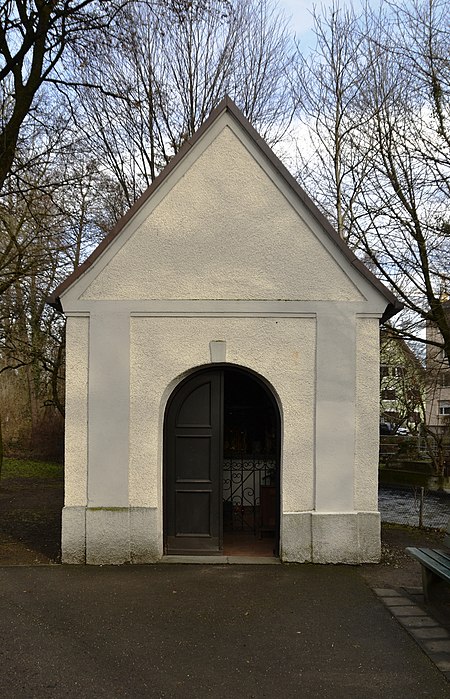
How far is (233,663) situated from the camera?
5.25 metres

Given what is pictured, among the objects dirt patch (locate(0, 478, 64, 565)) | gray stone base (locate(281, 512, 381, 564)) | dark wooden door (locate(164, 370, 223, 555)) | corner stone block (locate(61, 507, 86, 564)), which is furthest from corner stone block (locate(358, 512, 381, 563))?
dirt patch (locate(0, 478, 64, 565))

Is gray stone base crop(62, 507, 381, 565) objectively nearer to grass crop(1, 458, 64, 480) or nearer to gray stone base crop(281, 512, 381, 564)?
gray stone base crop(281, 512, 381, 564)

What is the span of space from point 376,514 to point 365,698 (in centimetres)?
360

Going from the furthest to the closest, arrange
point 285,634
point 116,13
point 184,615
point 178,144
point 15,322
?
point 15,322
point 178,144
point 116,13
point 184,615
point 285,634

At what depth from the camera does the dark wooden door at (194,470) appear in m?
8.55

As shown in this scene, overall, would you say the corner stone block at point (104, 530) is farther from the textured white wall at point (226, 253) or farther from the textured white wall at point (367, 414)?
the textured white wall at point (367, 414)

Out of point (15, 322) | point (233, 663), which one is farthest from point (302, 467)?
point (15, 322)

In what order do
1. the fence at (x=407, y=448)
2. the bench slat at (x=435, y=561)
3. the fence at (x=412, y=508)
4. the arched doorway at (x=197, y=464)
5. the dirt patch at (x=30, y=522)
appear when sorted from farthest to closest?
the fence at (x=407, y=448), the fence at (x=412, y=508), the dirt patch at (x=30, y=522), the arched doorway at (x=197, y=464), the bench slat at (x=435, y=561)

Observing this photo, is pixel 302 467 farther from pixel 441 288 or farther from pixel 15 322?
pixel 15 322

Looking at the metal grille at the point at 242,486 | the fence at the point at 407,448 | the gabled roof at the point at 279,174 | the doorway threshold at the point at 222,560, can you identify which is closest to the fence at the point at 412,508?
the fence at the point at 407,448

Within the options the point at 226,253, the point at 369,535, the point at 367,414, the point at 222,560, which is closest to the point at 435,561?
the point at 369,535

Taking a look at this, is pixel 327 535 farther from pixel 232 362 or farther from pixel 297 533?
pixel 232 362

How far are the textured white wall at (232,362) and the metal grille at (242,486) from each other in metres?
2.00

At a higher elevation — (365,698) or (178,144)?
(178,144)
